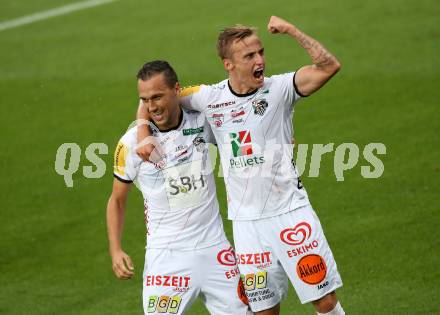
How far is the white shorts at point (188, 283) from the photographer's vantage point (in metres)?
Result: 7.39

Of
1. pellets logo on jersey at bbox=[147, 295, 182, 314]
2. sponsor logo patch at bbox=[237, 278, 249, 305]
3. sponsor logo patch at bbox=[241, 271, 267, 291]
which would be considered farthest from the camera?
sponsor logo patch at bbox=[241, 271, 267, 291]

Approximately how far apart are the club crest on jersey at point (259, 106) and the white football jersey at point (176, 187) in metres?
0.53

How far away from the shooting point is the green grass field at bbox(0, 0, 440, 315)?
10.3 meters

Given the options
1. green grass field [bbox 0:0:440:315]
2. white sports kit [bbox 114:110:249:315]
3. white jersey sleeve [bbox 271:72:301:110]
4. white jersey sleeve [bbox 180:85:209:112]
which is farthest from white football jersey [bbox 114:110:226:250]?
green grass field [bbox 0:0:440:315]

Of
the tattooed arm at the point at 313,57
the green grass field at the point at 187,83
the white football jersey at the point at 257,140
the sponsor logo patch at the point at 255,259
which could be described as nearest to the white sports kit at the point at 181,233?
the sponsor logo patch at the point at 255,259

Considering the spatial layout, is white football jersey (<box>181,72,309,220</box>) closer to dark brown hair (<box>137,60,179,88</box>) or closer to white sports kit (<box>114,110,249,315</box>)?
white sports kit (<box>114,110,249,315</box>)

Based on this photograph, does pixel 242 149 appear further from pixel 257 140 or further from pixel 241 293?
pixel 241 293

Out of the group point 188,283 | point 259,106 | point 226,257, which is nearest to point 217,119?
point 259,106

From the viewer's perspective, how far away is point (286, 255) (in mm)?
7609

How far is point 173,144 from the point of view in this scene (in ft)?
24.5

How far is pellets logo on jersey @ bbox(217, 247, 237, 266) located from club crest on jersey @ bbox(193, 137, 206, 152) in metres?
0.80

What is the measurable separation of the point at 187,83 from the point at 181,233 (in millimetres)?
8512

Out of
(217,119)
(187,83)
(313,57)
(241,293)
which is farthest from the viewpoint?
(187,83)

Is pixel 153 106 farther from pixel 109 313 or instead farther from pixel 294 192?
pixel 109 313
